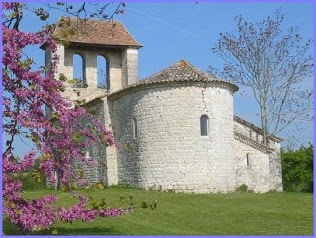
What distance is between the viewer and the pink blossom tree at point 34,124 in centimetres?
561

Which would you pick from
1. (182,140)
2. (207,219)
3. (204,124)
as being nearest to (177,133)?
(182,140)

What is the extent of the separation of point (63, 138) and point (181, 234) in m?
5.17

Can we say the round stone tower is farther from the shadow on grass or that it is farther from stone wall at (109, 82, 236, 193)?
the shadow on grass

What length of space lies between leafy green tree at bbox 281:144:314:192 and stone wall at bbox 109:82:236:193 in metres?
7.93

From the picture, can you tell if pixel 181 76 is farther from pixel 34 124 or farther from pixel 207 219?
pixel 34 124

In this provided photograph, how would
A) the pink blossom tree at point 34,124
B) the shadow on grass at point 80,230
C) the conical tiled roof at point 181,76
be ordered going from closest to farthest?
the pink blossom tree at point 34,124 < the shadow on grass at point 80,230 < the conical tiled roof at point 181,76

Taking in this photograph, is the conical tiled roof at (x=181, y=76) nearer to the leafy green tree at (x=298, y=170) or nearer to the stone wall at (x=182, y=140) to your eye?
the stone wall at (x=182, y=140)

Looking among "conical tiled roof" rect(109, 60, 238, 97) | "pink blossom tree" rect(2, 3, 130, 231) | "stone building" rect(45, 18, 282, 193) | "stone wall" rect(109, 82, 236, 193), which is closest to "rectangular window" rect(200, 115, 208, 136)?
"stone building" rect(45, 18, 282, 193)

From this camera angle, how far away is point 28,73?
5688 millimetres

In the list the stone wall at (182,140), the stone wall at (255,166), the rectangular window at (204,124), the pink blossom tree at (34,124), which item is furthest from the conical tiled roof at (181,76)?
the pink blossom tree at (34,124)

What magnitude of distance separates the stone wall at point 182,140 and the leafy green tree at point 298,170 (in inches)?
312

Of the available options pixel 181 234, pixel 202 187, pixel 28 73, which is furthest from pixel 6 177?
pixel 202 187

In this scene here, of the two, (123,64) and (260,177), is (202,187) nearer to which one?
(260,177)

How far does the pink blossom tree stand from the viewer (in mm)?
5613
